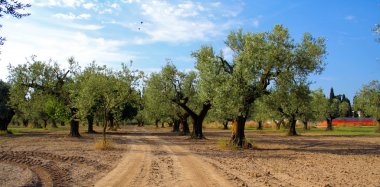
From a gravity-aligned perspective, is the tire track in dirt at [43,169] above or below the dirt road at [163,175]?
below

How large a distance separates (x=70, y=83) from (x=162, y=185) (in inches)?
1373

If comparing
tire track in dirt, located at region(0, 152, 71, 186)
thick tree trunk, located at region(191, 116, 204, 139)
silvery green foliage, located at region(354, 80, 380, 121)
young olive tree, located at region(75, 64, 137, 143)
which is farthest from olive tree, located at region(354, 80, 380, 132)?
tire track in dirt, located at region(0, 152, 71, 186)

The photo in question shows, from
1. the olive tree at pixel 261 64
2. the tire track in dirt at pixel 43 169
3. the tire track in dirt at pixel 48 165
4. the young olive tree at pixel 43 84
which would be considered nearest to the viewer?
the tire track in dirt at pixel 43 169

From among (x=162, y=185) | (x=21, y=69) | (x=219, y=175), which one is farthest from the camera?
(x=21, y=69)

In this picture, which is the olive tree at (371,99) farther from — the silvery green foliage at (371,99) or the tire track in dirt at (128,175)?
the tire track in dirt at (128,175)

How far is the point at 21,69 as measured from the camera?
43.2m

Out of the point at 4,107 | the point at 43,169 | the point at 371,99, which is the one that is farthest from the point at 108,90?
the point at 371,99

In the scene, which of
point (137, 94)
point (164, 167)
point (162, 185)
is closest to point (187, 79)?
A: point (137, 94)

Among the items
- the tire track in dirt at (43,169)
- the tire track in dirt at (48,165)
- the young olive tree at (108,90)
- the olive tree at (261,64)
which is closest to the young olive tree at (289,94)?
the olive tree at (261,64)

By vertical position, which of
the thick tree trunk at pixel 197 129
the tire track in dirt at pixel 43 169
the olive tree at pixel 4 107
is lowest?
the tire track in dirt at pixel 43 169

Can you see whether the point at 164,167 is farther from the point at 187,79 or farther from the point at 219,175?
the point at 187,79

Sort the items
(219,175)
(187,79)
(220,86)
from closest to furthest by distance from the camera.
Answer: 1. (219,175)
2. (220,86)
3. (187,79)

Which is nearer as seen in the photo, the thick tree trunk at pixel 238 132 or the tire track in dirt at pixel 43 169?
the tire track in dirt at pixel 43 169

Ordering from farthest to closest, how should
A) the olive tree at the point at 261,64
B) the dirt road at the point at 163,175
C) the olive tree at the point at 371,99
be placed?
the olive tree at the point at 371,99 → the olive tree at the point at 261,64 → the dirt road at the point at 163,175
